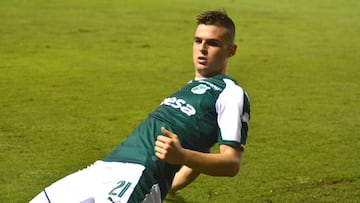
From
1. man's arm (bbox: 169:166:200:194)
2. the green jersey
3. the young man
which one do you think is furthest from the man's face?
man's arm (bbox: 169:166:200:194)

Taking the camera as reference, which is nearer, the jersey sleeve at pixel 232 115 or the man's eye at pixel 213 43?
the jersey sleeve at pixel 232 115

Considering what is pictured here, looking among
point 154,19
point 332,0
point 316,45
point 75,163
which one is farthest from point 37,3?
point 75,163

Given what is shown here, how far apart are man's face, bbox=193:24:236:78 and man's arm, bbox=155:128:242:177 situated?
599mm

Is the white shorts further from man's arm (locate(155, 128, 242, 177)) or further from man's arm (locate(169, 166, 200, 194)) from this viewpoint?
man's arm (locate(169, 166, 200, 194))

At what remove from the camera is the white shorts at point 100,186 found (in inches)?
148

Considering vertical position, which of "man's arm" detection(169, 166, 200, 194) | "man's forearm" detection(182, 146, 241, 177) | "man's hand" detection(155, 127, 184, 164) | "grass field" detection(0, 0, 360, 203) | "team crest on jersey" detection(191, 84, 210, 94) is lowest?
"grass field" detection(0, 0, 360, 203)

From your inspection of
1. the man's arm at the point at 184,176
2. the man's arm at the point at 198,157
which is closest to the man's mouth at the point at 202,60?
the man's arm at the point at 198,157

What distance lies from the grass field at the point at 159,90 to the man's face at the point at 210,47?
2.24 metres

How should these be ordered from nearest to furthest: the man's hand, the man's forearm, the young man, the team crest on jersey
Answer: the man's hand → the man's forearm → the young man → the team crest on jersey

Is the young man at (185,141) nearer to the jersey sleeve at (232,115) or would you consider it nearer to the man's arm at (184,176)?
the jersey sleeve at (232,115)

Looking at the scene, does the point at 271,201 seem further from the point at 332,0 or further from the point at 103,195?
the point at 332,0

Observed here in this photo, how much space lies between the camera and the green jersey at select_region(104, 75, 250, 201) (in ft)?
12.9

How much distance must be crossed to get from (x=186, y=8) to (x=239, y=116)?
17.8m

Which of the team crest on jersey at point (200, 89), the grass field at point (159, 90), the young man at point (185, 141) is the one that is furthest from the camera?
the grass field at point (159, 90)
